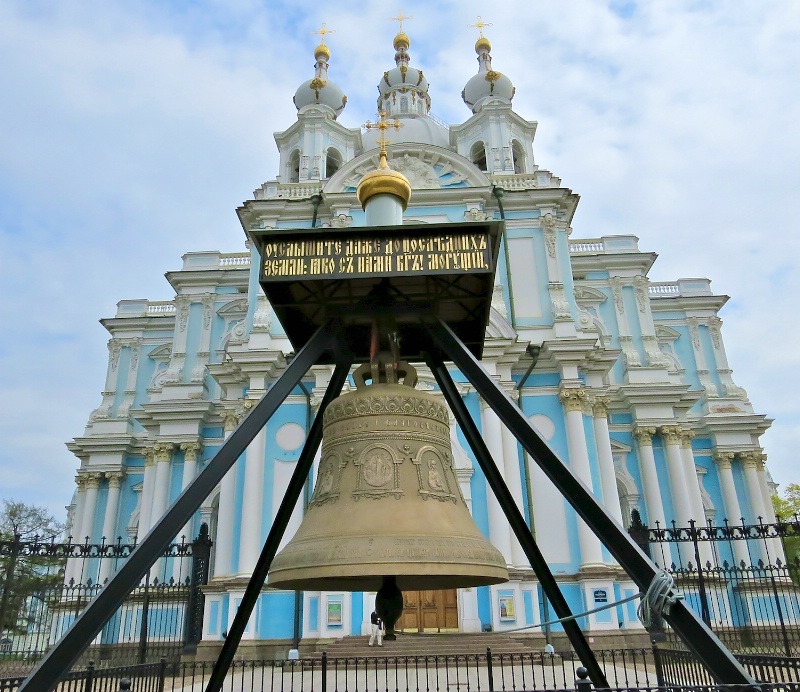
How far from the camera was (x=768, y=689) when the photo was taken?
3.77 meters

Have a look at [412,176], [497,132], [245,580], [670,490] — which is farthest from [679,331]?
[245,580]

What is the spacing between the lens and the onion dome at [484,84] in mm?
31016

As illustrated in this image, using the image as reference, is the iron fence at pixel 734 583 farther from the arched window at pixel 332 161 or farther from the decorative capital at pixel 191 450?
the arched window at pixel 332 161

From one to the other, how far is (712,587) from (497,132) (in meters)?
18.1

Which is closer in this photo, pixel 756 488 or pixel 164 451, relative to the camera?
pixel 164 451

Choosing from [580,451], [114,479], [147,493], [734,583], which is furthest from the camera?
[114,479]

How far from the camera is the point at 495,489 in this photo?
6.55m

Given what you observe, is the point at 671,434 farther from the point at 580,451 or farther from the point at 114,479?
the point at 114,479

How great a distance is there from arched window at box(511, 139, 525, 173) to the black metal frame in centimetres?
2305

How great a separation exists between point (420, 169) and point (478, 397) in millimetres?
8348

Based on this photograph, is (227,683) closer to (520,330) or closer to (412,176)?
(520,330)

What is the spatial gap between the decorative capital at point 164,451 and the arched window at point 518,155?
17427 mm

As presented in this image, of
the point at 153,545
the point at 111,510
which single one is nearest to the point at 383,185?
the point at 153,545

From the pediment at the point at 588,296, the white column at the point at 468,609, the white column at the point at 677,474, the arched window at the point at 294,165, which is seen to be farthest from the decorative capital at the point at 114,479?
the white column at the point at 677,474
